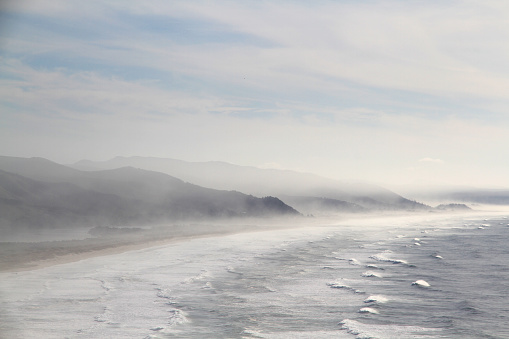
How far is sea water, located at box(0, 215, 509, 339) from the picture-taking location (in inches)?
816

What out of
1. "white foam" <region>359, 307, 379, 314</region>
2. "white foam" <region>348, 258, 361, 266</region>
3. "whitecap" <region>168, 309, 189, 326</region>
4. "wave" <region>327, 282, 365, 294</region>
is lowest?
"whitecap" <region>168, 309, 189, 326</region>

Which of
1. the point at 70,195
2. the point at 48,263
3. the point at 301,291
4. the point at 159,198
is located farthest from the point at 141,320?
the point at 159,198

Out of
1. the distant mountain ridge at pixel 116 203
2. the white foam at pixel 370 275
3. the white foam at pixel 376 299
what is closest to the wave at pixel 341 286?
the white foam at pixel 376 299

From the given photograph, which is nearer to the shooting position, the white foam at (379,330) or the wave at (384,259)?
the white foam at (379,330)

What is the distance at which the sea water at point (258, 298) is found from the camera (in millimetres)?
20734

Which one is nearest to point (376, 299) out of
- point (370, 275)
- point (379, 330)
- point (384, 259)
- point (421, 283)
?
point (379, 330)

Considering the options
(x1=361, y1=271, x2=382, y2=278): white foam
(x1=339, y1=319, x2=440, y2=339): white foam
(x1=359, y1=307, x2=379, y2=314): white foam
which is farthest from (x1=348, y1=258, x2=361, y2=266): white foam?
(x1=339, y1=319, x2=440, y2=339): white foam

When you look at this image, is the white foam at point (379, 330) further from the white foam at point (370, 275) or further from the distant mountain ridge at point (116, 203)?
the distant mountain ridge at point (116, 203)

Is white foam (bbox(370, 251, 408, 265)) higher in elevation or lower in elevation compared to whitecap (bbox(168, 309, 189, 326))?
higher

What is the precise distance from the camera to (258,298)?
2786 centimetres

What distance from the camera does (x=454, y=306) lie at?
1021 inches

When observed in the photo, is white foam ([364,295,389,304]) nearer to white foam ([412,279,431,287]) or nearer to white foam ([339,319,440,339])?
white foam ([339,319,440,339])

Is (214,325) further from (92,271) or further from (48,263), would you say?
(48,263)

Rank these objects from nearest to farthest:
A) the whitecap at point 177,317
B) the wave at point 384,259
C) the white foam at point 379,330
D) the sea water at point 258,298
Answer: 1. the white foam at point 379,330
2. the sea water at point 258,298
3. the whitecap at point 177,317
4. the wave at point 384,259
